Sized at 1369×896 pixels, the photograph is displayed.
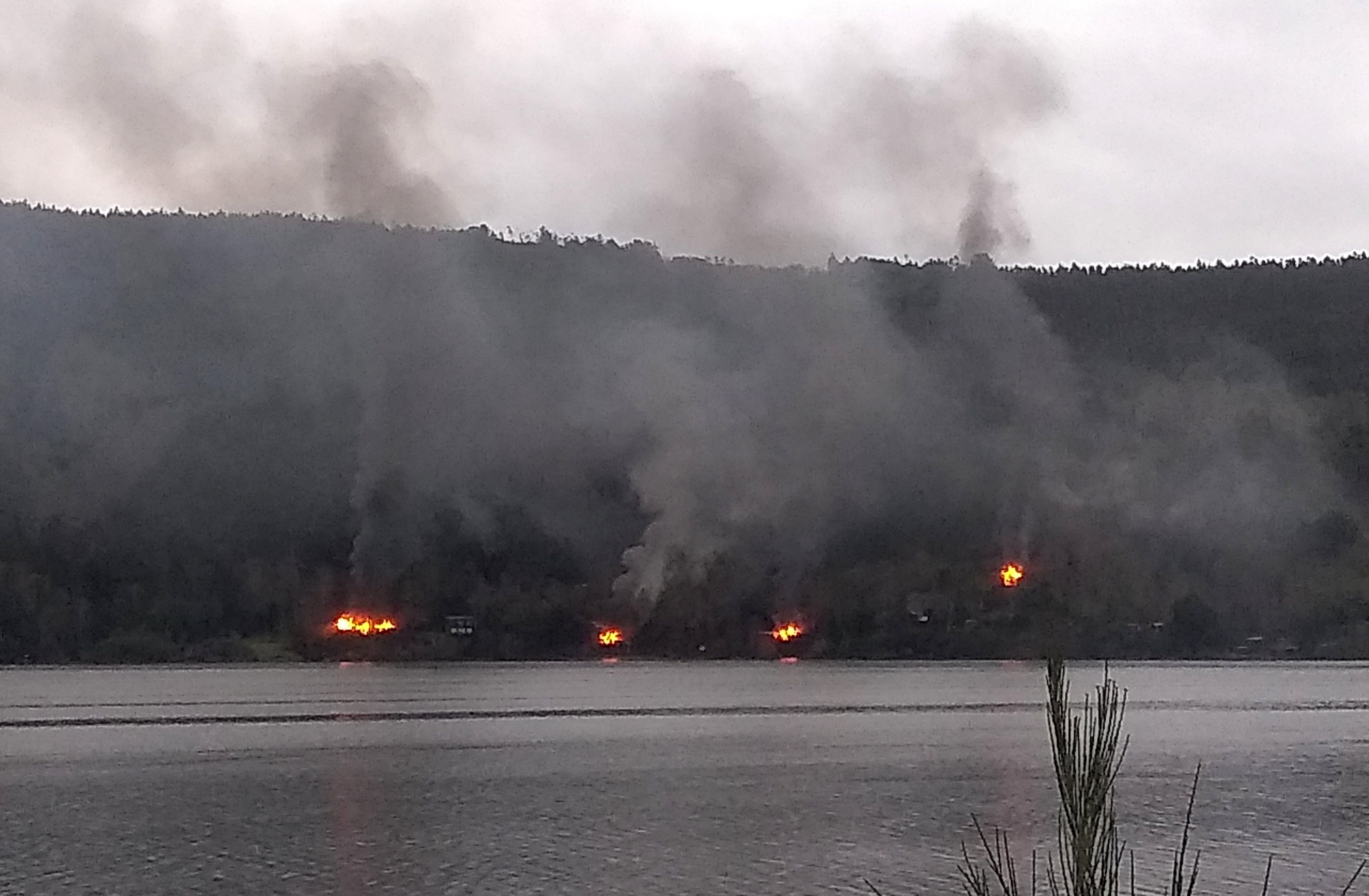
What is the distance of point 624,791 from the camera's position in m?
57.4

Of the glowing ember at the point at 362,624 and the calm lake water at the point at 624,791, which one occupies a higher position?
the glowing ember at the point at 362,624

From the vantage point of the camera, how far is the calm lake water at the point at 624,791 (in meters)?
38.2

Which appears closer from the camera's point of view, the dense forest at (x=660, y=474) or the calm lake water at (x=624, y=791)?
the calm lake water at (x=624, y=791)

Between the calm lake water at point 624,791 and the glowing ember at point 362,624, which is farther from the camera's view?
the glowing ember at point 362,624

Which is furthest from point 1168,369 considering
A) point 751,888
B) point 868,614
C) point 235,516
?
point 751,888

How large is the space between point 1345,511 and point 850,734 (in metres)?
101

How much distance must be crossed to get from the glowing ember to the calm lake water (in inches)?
912

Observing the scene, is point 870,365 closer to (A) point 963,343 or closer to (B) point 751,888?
(A) point 963,343

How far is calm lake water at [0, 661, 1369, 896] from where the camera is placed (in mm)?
38250

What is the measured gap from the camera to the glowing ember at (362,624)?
15338cm

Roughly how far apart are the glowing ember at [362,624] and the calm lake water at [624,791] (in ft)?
76.0

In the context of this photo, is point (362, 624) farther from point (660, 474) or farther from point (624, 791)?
point (624, 791)

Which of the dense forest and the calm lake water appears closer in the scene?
the calm lake water

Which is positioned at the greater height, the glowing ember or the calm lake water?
the glowing ember
